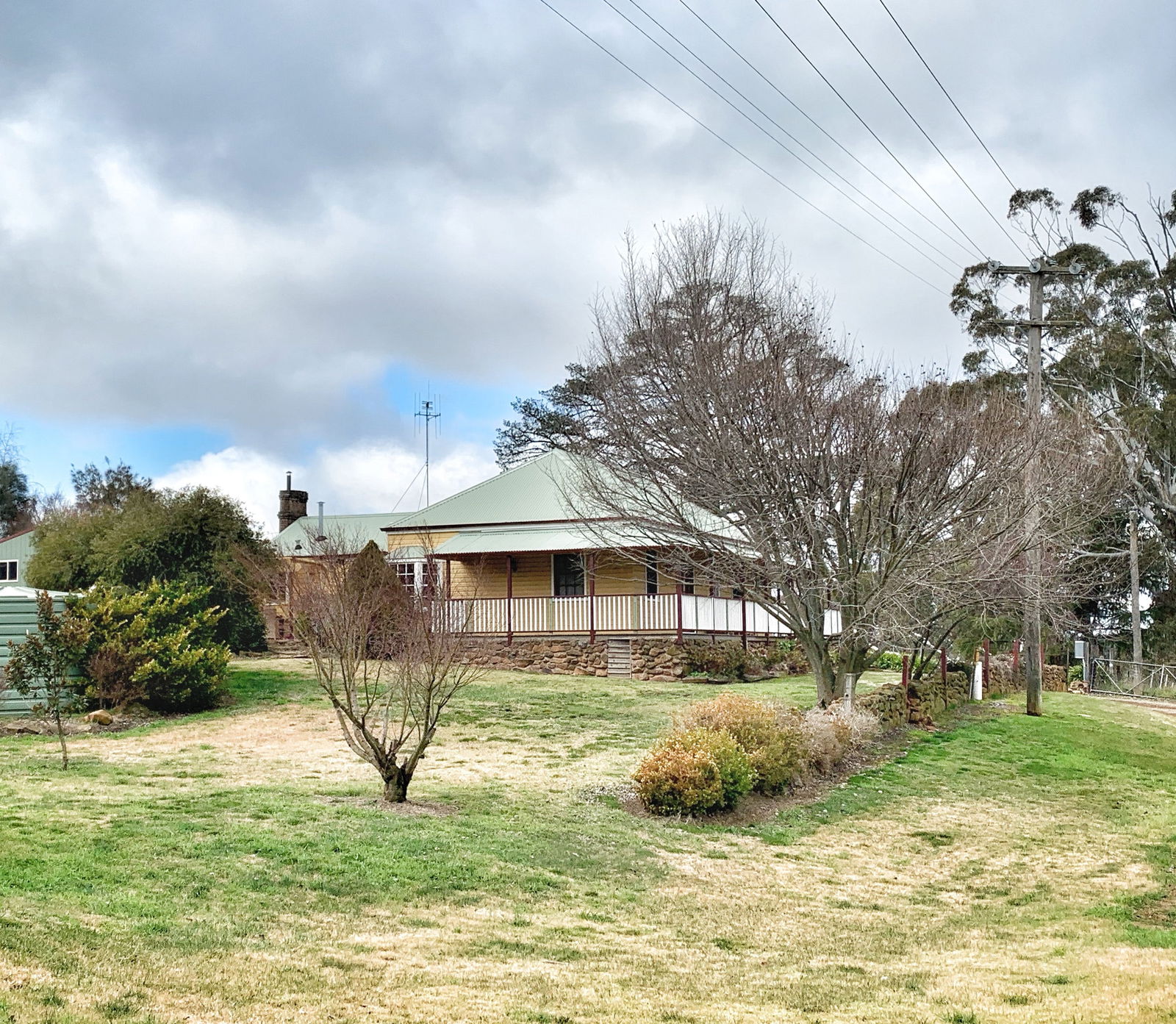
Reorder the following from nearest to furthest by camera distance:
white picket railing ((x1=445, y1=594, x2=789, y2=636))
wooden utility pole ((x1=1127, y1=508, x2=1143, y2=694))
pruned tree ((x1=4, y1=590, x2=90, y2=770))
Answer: pruned tree ((x1=4, y1=590, x2=90, y2=770))
white picket railing ((x1=445, y1=594, x2=789, y2=636))
wooden utility pole ((x1=1127, y1=508, x2=1143, y2=694))

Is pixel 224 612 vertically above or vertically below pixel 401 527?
below

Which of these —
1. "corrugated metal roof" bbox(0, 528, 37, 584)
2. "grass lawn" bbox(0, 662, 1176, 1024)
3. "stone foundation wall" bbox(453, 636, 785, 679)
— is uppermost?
"corrugated metal roof" bbox(0, 528, 37, 584)

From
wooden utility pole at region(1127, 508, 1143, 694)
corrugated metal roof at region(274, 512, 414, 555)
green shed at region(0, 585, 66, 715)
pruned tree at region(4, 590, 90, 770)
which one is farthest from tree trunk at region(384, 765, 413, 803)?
wooden utility pole at region(1127, 508, 1143, 694)

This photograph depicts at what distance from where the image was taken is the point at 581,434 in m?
21.8

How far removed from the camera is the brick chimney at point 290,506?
44625 millimetres

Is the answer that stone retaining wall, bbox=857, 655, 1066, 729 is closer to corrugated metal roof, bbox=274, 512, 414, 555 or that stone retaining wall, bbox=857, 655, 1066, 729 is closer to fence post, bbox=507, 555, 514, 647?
fence post, bbox=507, 555, 514, 647

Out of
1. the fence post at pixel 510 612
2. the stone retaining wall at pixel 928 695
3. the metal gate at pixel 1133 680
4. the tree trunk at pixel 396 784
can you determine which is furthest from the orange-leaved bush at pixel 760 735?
the metal gate at pixel 1133 680

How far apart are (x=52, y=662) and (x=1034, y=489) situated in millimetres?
14668

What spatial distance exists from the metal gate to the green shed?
27.5 metres

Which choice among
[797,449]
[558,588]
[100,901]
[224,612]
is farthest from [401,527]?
[100,901]

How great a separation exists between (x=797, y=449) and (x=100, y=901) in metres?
12.2

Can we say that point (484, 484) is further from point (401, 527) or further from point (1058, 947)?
point (1058, 947)

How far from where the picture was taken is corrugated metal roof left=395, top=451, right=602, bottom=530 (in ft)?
99.4

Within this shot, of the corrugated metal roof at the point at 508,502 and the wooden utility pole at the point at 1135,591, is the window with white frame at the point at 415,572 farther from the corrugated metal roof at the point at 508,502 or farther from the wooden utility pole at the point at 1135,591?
the wooden utility pole at the point at 1135,591
